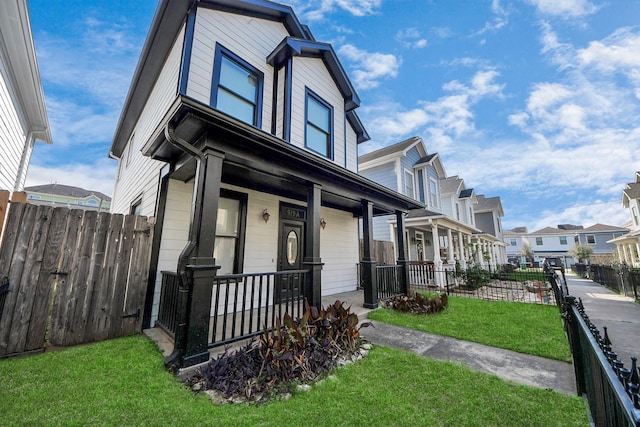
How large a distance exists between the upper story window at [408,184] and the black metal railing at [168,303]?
427 inches

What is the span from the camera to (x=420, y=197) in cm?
1338

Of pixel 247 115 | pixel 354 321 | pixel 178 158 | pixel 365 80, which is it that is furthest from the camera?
pixel 365 80

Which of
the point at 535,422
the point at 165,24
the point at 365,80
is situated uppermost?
the point at 365,80

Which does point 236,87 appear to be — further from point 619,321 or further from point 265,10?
point 619,321

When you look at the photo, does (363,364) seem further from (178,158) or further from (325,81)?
(325,81)

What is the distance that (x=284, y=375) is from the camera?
2770 mm

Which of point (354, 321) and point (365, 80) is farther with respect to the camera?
point (365, 80)

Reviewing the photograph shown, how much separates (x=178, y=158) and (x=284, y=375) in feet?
12.3

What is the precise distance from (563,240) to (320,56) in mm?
43466

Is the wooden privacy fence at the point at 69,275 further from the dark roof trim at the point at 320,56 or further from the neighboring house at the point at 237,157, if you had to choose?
the dark roof trim at the point at 320,56

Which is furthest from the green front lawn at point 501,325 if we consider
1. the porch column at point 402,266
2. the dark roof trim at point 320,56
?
the dark roof trim at point 320,56

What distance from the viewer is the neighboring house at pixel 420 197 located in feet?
36.3

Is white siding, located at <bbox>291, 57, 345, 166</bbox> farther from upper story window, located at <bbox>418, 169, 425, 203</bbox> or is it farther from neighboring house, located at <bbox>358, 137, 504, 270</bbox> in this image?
upper story window, located at <bbox>418, 169, 425, 203</bbox>

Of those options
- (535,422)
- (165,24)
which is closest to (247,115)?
(165,24)
